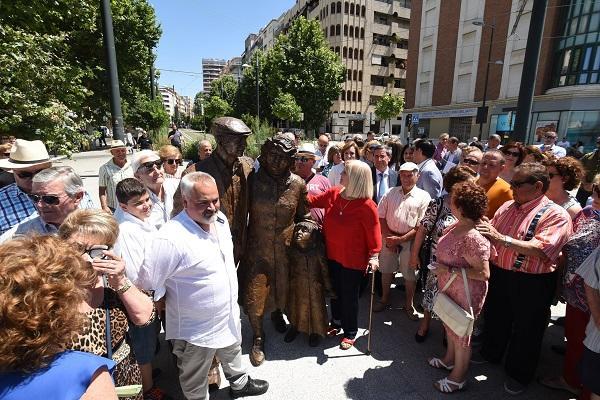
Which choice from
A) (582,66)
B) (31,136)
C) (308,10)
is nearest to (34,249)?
(31,136)

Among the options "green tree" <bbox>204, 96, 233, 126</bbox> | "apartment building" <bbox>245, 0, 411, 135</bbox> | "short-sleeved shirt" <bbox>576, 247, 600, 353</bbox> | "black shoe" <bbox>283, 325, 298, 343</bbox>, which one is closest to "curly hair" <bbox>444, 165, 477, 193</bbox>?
"short-sleeved shirt" <bbox>576, 247, 600, 353</bbox>

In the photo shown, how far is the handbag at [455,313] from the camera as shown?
2.43m

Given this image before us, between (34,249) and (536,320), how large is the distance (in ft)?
10.6

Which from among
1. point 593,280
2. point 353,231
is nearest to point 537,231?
point 593,280

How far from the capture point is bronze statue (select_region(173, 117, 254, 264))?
8.36 feet

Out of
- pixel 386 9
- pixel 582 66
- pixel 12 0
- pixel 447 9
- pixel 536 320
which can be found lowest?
pixel 536 320

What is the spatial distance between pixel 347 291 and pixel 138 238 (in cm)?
191

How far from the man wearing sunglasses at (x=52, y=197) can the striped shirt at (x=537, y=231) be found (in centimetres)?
310

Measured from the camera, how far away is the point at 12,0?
4.18m

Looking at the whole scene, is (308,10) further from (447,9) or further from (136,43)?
(136,43)

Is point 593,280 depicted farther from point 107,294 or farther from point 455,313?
point 107,294

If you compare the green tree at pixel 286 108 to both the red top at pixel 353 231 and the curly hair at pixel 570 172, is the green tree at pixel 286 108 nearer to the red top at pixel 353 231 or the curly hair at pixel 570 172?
the red top at pixel 353 231

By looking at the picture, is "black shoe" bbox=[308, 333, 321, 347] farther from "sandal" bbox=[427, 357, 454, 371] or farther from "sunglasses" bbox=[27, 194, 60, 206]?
Result: "sunglasses" bbox=[27, 194, 60, 206]

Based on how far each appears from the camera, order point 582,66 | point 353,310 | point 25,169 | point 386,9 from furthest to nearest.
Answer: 1. point 386,9
2. point 582,66
3. point 353,310
4. point 25,169
